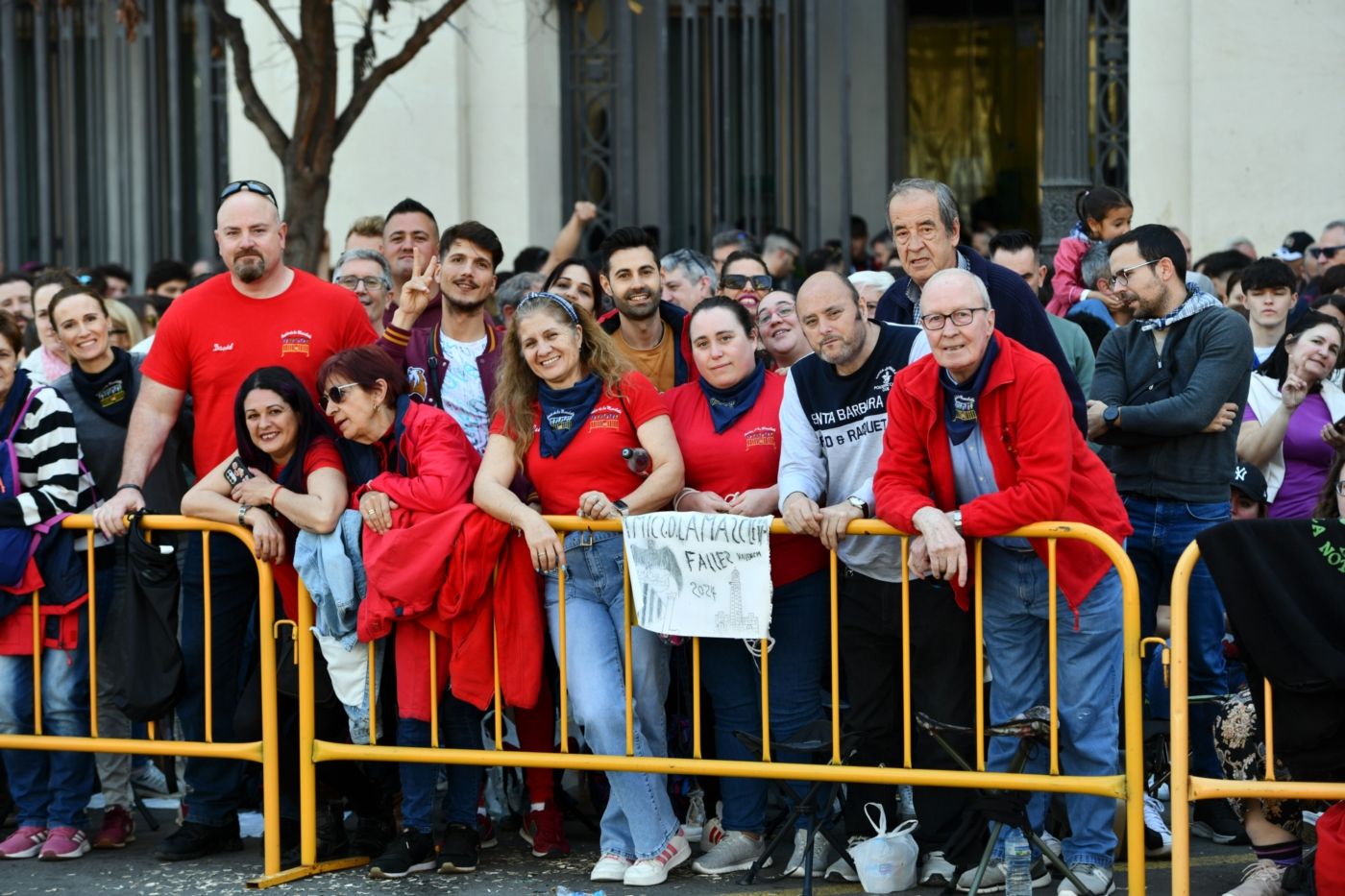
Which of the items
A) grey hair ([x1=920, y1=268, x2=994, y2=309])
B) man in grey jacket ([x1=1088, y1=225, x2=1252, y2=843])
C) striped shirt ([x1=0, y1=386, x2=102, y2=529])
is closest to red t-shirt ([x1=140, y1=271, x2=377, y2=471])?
striped shirt ([x1=0, y1=386, x2=102, y2=529])

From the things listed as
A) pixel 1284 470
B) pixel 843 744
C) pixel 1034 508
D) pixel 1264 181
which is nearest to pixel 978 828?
pixel 843 744

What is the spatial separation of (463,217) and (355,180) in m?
0.93

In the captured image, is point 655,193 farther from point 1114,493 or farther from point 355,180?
point 1114,493

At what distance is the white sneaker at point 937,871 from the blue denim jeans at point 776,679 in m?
0.46

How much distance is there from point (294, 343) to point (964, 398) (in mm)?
2693

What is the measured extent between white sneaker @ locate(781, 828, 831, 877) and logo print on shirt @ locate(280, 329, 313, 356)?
2.65 m

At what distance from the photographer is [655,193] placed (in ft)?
54.7

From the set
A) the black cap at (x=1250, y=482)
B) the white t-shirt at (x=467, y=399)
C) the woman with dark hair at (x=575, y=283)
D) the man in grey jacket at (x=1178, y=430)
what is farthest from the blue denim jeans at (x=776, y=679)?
the black cap at (x=1250, y=482)

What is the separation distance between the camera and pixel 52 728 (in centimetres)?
715

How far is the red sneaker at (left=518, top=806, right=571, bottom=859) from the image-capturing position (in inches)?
274

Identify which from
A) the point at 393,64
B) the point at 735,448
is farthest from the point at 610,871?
the point at 393,64

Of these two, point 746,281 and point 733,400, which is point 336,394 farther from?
point 746,281

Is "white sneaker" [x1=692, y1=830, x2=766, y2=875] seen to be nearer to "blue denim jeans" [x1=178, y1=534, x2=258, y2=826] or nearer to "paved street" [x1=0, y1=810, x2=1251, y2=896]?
"paved street" [x1=0, y1=810, x2=1251, y2=896]

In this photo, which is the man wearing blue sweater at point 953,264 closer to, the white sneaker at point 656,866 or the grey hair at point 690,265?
the grey hair at point 690,265
